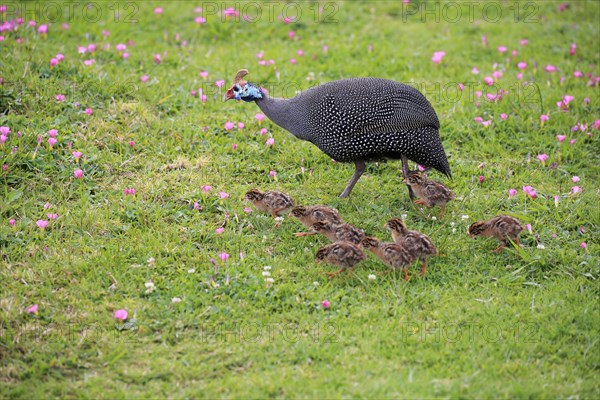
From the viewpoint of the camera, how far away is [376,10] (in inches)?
400

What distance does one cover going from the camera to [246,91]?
685cm

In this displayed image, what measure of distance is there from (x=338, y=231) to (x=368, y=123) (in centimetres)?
110

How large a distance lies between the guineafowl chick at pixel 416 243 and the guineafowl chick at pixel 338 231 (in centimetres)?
29

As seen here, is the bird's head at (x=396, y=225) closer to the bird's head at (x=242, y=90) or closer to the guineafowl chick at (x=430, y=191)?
the guineafowl chick at (x=430, y=191)

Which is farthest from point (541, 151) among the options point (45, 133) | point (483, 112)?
point (45, 133)

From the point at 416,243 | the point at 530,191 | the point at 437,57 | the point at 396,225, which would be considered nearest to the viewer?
the point at 416,243

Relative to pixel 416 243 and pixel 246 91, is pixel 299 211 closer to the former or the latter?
pixel 416 243

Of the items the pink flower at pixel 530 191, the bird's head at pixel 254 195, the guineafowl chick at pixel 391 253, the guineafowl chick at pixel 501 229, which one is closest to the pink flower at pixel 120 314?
the bird's head at pixel 254 195

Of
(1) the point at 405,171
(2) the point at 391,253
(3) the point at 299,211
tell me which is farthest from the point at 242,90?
(2) the point at 391,253

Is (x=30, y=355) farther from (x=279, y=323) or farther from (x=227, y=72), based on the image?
(x=227, y=72)

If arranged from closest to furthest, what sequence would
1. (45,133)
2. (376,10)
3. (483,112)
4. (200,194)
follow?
(200,194), (45,133), (483,112), (376,10)

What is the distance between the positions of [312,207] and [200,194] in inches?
42.6

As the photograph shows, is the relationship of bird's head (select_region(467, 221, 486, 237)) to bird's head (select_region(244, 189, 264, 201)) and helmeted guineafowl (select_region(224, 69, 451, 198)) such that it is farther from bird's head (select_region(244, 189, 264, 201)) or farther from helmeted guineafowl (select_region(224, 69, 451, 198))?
bird's head (select_region(244, 189, 264, 201))

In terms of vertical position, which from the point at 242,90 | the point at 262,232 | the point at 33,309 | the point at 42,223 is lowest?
the point at 262,232
